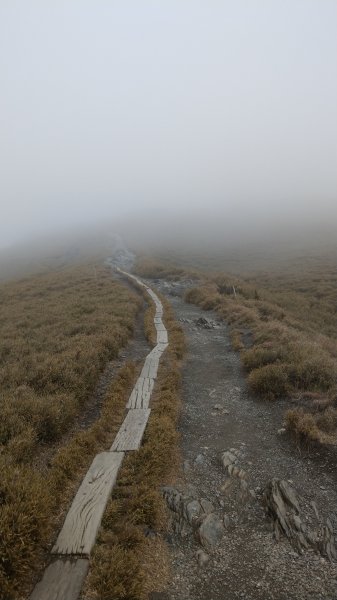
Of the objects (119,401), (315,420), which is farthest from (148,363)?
(315,420)

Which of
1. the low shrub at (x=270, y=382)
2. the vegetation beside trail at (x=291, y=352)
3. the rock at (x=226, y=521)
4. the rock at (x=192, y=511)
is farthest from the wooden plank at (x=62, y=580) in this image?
the low shrub at (x=270, y=382)

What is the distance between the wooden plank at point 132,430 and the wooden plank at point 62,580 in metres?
3.08

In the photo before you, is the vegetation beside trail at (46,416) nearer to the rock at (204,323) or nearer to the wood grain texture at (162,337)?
the wood grain texture at (162,337)

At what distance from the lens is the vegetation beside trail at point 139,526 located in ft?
17.1

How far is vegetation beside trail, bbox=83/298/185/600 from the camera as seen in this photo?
5.23 m

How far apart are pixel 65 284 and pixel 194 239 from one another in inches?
2869

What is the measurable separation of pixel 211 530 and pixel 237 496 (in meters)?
1.06

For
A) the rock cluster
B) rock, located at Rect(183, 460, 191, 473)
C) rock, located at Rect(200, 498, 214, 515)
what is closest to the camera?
the rock cluster

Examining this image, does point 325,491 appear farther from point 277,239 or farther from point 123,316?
point 277,239

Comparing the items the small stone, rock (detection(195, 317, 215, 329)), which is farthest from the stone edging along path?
rock (detection(195, 317, 215, 329))

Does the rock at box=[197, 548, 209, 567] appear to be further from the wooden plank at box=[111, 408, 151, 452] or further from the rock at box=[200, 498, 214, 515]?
the wooden plank at box=[111, 408, 151, 452]

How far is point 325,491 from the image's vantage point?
7.34 m

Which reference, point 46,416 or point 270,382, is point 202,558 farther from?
point 270,382

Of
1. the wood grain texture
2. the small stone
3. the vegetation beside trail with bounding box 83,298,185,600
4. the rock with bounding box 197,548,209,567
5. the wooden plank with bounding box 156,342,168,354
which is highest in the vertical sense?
the vegetation beside trail with bounding box 83,298,185,600
